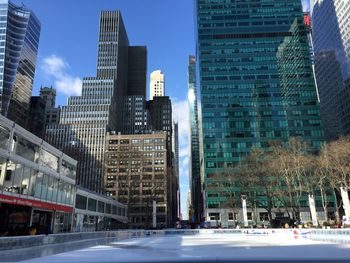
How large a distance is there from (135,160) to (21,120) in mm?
63552

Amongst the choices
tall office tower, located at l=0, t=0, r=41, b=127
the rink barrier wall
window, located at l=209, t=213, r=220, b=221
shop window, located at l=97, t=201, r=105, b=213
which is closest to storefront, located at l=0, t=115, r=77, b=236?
the rink barrier wall

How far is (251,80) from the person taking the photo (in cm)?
14300

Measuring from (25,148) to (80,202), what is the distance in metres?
27.9

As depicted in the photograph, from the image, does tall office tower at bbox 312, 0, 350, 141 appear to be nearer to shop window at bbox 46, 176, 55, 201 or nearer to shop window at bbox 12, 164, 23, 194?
shop window at bbox 46, 176, 55, 201

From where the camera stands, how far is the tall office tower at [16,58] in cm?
16188

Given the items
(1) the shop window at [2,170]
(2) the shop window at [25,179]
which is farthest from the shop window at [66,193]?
(1) the shop window at [2,170]

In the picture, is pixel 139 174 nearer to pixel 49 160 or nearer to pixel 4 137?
pixel 49 160

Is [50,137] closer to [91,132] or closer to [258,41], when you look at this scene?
[91,132]

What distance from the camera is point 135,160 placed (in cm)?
15738

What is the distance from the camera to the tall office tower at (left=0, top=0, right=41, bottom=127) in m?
162

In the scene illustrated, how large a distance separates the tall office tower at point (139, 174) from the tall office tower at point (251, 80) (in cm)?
3010

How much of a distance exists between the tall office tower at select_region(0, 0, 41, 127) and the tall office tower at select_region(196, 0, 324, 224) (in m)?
93.3

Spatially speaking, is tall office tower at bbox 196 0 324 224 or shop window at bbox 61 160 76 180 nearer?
shop window at bbox 61 160 76 180

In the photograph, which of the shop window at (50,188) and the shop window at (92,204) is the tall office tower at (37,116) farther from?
the shop window at (50,188)
